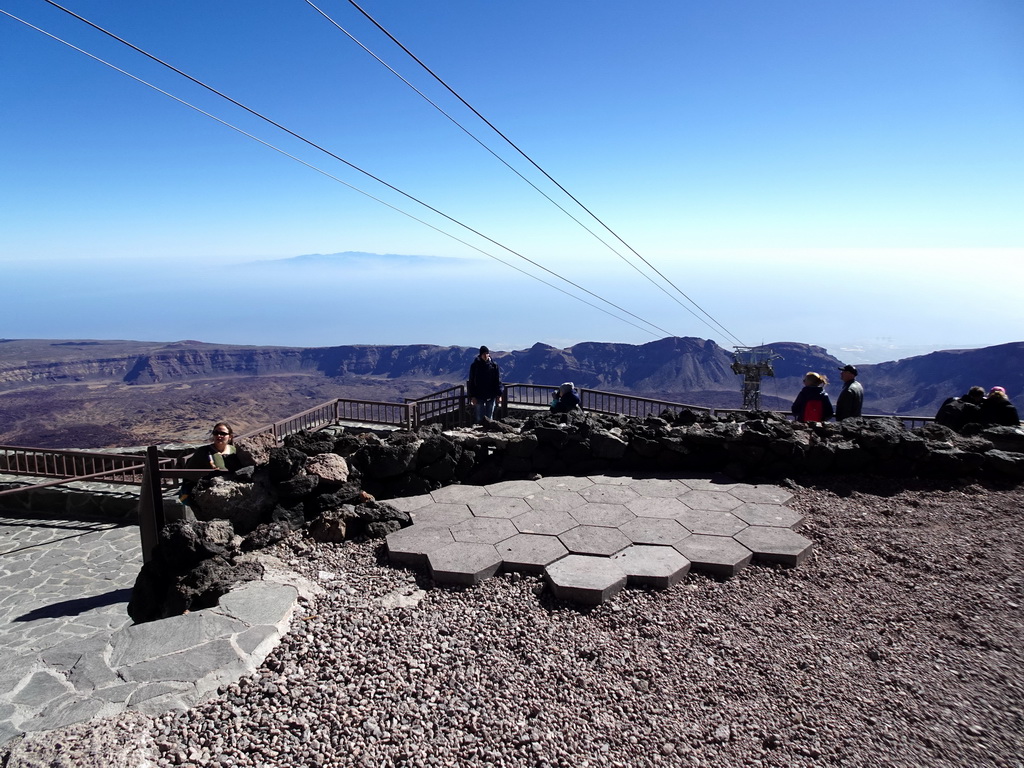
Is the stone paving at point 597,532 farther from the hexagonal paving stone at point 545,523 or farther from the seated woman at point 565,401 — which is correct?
the seated woman at point 565,401

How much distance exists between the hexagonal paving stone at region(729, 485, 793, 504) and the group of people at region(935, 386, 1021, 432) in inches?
134

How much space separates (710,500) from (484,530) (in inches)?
86.7

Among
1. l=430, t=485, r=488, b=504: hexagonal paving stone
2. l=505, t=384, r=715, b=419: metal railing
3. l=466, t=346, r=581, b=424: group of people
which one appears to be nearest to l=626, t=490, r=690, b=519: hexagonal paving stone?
l=430, t=485, r=488, b=504: hexagonal paving stone

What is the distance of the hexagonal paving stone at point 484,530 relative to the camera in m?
4.89

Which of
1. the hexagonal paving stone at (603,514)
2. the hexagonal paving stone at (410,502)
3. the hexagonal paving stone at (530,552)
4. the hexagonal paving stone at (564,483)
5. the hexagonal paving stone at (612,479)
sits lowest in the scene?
the hexagonal paving stone at (530,552)

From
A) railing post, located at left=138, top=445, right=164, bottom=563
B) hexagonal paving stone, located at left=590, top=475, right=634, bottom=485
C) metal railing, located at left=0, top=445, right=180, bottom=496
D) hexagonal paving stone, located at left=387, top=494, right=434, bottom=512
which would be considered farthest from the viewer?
metal railing, located at left=0, top=445, right=180, bottom=496

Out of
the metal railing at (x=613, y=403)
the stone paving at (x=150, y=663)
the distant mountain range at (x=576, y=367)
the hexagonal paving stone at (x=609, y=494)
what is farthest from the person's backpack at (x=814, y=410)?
the distant mountain range at (x=576, y=367)

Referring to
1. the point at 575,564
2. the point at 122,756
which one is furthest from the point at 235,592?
the point at 575,564

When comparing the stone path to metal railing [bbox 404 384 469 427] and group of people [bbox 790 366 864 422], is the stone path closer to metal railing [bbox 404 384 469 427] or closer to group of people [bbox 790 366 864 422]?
group of people [bbox 790 366 864 422]

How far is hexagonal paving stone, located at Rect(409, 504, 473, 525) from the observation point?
17.3 ft

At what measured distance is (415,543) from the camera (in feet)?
15.7

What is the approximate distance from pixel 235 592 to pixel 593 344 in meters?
115

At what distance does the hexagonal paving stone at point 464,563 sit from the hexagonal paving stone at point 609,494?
4.78 ft

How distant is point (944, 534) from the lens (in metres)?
5.06
